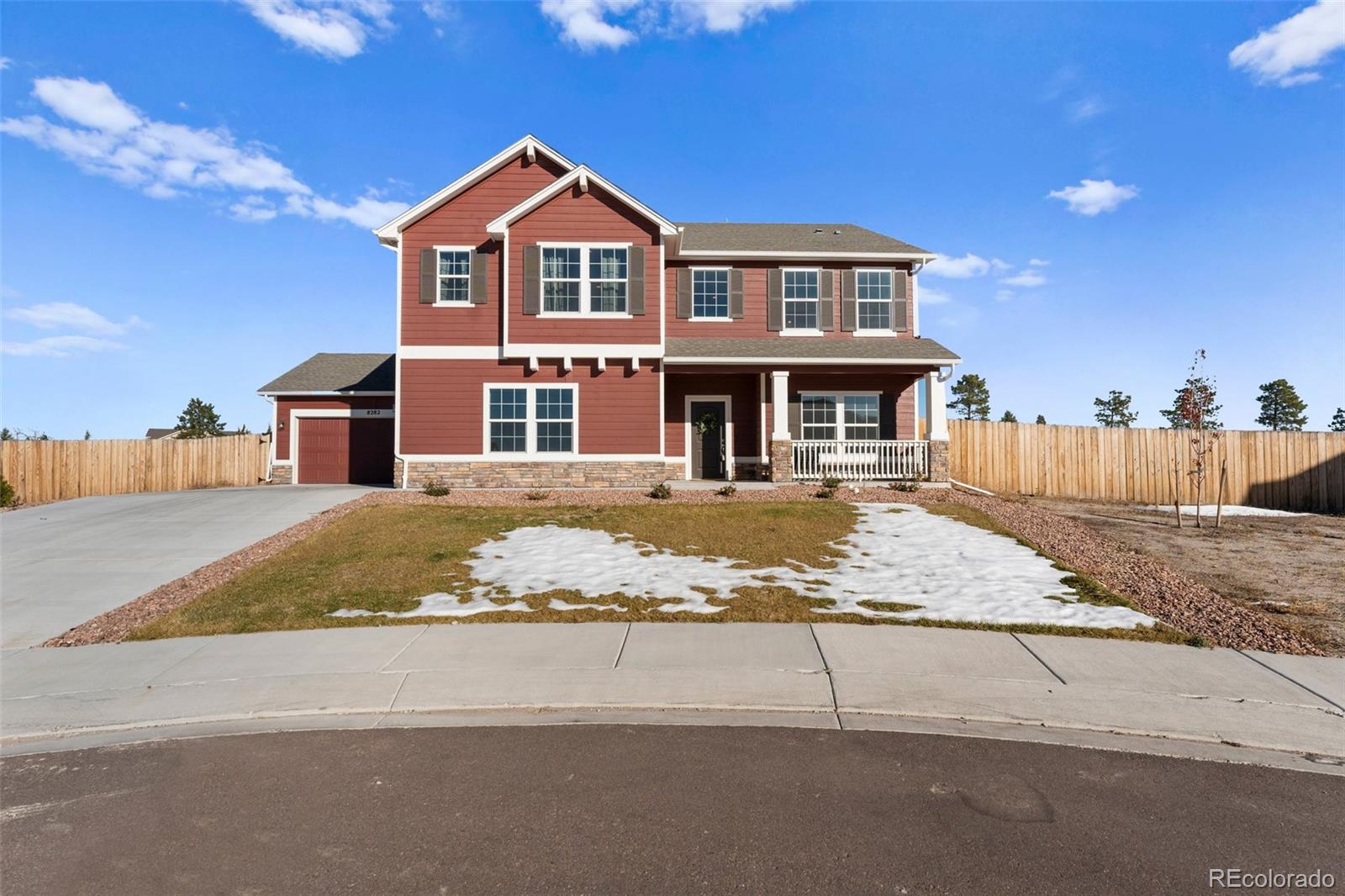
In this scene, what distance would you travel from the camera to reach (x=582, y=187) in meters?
18.8

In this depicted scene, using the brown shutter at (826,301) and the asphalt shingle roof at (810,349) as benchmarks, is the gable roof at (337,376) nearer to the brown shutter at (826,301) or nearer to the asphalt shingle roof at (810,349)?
the asphalt shingle roof at (810,349)

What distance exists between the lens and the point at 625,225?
19047 millimetres

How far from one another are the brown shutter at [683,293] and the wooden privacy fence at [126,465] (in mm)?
14982

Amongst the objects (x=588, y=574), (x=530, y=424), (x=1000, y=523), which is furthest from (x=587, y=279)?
(x=1000, y=523)

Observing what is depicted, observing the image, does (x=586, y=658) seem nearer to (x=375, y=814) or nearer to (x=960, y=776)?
(x=375, y=814)

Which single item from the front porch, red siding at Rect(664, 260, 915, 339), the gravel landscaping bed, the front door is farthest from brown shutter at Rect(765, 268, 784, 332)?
the gravel landscaping bed

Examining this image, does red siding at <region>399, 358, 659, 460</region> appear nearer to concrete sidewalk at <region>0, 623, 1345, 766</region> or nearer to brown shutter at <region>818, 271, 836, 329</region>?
brown shutter at <region>818, 271, 836, 329</region>

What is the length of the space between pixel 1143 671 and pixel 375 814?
6.55 metres

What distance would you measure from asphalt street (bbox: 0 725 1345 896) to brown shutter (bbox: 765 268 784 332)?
1706 centimetres

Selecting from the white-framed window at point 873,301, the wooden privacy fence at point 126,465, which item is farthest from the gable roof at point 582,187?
the wooden privacy fence at point 126,465

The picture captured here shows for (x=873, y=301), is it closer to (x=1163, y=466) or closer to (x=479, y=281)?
(x=1163, y=466)

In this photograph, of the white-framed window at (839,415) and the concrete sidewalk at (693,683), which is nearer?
the concrete sidewalk at (693,683)

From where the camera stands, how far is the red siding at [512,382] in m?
19.0

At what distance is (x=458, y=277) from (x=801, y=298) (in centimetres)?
1001
